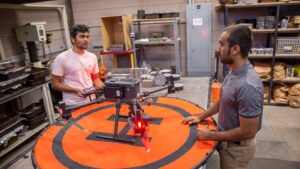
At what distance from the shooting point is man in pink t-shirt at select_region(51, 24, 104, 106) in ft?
8.15

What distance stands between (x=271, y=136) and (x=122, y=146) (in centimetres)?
275

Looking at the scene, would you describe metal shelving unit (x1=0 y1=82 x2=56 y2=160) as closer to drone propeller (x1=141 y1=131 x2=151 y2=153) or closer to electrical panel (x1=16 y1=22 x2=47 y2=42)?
electrical panel (x1=16 y1=22 x2=47 y2=42)

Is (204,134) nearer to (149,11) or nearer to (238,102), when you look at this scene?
(238,102)

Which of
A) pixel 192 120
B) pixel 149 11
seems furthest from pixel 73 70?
pixel 149 11

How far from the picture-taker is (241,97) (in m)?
1.36

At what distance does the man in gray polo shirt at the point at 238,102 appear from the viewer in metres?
1.35

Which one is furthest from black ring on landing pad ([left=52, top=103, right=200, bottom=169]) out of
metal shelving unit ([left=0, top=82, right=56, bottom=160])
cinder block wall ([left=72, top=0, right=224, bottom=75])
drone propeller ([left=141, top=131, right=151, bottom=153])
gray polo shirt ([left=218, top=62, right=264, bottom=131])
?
cinder block wall ([left=72, top=0, right=224, bottom=75])

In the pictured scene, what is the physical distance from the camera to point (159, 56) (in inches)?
208

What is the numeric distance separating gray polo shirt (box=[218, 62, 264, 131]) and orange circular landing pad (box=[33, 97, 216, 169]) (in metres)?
0.23

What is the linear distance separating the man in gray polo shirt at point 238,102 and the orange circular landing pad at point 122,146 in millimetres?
156

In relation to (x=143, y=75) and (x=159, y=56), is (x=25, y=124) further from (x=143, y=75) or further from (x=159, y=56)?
(x=159, y=56)

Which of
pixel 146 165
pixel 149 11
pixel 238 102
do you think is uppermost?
pixel 149 11

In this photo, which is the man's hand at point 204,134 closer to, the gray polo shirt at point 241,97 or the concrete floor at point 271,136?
the gray polo shirt at point 241,97

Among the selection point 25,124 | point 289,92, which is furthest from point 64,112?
point 289,92
